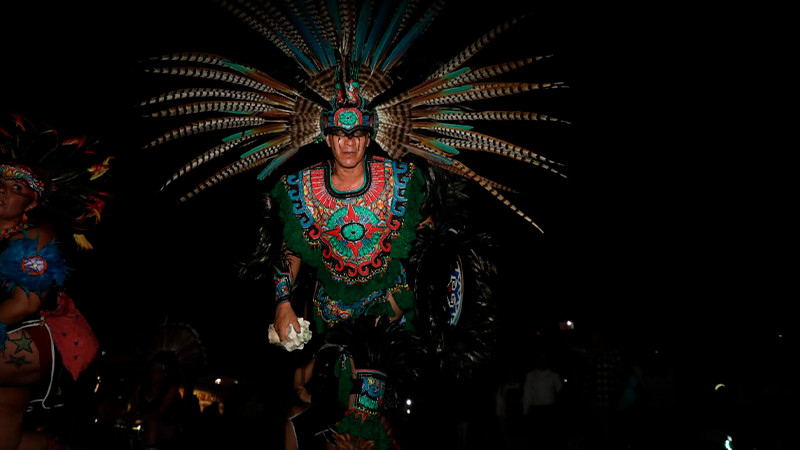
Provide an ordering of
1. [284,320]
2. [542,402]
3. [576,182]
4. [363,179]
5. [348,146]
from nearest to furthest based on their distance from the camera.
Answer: [284,320], [348,146], [363,179], [576,182], [542,402]

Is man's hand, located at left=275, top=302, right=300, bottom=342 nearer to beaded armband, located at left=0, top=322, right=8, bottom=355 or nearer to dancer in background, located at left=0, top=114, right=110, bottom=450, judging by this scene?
dancer in background, located at left=0, top=114, right=110, bottom=450

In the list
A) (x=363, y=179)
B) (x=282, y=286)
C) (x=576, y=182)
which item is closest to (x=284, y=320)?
(x=282, y=286)

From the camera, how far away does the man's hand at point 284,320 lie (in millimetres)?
3137

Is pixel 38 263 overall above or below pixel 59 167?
below

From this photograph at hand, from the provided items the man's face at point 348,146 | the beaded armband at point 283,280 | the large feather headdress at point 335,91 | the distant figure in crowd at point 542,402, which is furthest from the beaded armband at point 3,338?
the distant figure in crowd at point 542,402

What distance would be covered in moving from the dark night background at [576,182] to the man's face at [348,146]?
0.55 m

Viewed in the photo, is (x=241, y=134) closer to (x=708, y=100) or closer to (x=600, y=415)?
(x=708, y=100)

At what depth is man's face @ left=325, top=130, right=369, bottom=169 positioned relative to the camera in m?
3.33

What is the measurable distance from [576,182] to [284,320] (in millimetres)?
3208

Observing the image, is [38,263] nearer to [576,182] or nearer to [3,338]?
[3,338]

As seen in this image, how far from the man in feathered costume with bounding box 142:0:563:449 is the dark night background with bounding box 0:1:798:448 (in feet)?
0.78

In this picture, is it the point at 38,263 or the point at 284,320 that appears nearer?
the point at 284,320

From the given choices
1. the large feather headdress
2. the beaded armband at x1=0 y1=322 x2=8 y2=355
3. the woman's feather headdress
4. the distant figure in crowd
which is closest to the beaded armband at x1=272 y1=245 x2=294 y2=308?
the large feather headdress

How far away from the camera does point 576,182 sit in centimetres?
555
